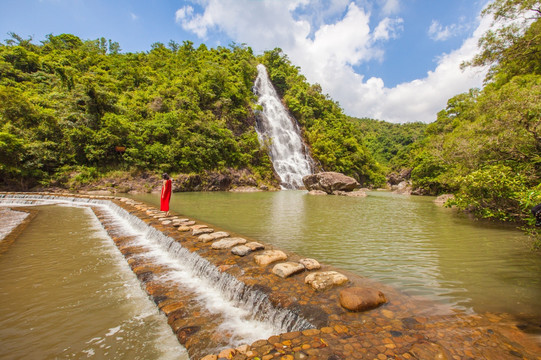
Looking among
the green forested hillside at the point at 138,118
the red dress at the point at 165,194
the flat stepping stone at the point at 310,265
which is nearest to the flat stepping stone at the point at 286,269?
the flat stepping stone at the point at 310,265

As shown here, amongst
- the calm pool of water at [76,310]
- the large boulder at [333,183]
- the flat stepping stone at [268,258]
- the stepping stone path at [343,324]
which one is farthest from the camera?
the large boulder at [333,183]

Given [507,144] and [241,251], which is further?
[507,144]

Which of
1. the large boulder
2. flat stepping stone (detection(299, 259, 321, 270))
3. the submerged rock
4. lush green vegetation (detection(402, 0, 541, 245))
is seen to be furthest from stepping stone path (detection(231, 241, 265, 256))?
the large boulder

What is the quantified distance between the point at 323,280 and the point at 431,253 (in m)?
A: 3.62

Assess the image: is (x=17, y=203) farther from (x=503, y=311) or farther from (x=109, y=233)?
(x=503, y=311)

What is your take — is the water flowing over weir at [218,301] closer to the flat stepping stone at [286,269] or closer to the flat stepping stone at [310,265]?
the flat stepping stone at [286,269]

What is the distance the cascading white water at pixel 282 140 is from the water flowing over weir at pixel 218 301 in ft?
87.8

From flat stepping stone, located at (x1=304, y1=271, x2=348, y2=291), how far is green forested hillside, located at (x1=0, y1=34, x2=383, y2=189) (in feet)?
76.9

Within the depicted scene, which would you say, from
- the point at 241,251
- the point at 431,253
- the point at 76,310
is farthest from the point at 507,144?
the point at 76,310

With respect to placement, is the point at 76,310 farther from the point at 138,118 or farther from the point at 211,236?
the point at 138,118

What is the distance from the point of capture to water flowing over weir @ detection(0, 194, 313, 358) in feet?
8.73

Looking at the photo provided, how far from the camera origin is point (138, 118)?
26188 mm

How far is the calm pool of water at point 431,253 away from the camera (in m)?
3.44

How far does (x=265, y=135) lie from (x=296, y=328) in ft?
111
